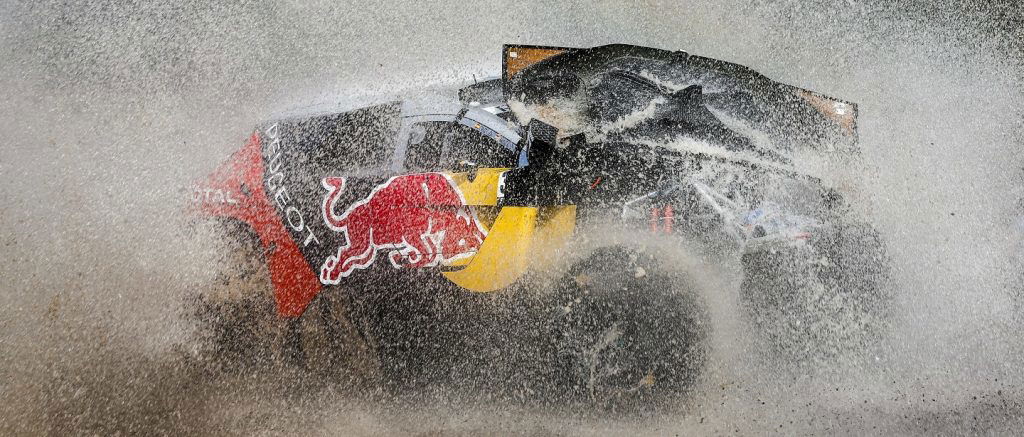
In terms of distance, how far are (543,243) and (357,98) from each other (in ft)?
3.21

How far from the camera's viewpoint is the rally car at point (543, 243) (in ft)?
5.95

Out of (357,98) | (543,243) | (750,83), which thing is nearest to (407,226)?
(543,243)

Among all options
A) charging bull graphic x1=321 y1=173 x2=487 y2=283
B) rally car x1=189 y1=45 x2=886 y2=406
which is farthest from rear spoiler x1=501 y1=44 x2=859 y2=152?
charging bull graphic x1=321 y1=173 x2=487 y2=283

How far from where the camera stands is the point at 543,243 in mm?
1807

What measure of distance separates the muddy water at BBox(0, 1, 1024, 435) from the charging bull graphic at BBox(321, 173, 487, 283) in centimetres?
52

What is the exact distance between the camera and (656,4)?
7.41 feet

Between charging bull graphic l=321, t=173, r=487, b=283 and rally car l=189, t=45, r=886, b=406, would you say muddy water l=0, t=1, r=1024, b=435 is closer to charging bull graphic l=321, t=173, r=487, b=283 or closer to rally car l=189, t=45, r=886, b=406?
rally car l=189, t=45, r=886, b=406

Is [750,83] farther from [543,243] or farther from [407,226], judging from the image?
[407,226]

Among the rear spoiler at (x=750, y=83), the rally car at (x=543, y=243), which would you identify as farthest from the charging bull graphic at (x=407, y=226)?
the rear spoiler at (x=750, y=83)

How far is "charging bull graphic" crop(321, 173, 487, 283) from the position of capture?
179 cm

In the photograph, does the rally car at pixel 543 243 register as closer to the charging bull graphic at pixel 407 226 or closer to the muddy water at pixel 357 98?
the charging bull graphic at pixel 407 226

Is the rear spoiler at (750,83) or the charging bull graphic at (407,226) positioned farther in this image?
the rear spoiler at (750,83)

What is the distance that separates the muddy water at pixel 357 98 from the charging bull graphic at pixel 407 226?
52 cm

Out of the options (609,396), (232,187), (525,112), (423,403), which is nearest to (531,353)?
(609,396)
